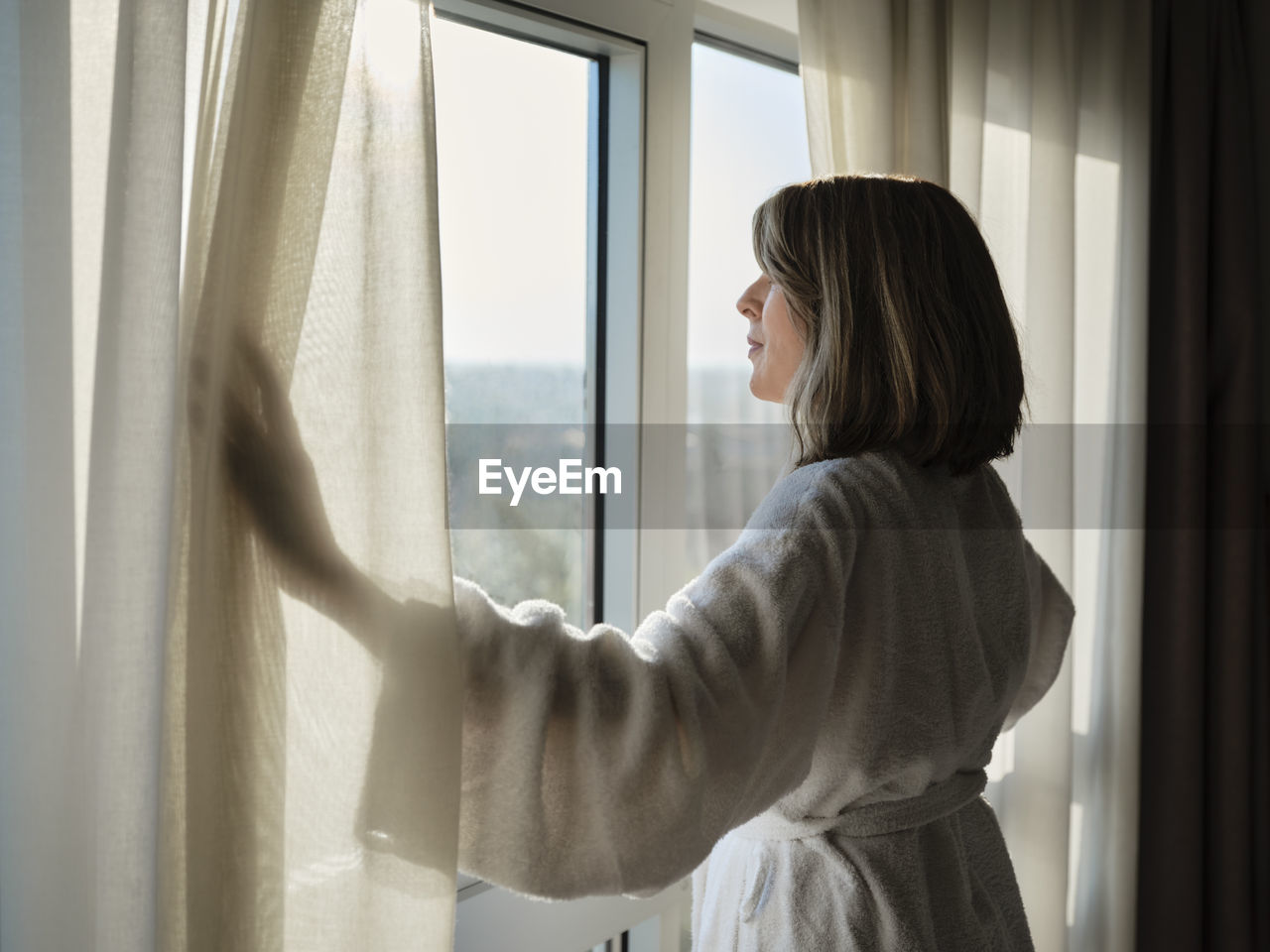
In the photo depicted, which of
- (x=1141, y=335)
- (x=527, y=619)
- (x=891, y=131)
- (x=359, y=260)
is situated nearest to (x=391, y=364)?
(x=359, y=260)

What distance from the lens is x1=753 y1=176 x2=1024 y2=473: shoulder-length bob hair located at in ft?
3.18

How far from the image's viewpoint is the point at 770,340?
1.05 m

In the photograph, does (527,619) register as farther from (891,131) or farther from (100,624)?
(891,131)

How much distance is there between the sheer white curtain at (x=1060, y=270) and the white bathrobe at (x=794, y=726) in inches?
20.7

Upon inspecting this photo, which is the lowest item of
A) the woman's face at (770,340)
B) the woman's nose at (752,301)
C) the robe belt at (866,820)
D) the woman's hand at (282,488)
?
the robe belt at (866,820)

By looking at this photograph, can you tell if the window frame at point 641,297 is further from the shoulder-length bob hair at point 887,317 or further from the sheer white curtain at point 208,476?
the sheer white curtain at point 208,476

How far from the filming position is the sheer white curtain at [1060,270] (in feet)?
4.68

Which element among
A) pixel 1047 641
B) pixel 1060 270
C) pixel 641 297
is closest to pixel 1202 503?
pixel 1060 270

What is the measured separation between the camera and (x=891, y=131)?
1.42 metres

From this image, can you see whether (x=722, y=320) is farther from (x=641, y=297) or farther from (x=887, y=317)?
(x=887, y=317)

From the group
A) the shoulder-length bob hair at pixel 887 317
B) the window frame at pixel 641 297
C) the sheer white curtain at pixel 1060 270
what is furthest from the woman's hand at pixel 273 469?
the sheer white curtain at pixel 1060 270

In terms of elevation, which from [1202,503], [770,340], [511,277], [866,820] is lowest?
[866,820]

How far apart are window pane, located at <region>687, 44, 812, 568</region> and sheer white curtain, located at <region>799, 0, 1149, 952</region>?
20 cm

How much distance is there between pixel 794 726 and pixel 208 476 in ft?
1.61
